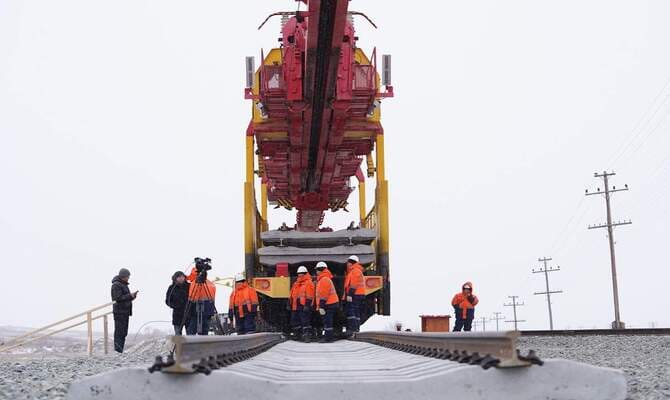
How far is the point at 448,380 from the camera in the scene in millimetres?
4016

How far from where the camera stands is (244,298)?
496 inches

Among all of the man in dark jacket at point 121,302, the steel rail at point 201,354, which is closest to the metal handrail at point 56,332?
the man in dark jacket at point 121,302

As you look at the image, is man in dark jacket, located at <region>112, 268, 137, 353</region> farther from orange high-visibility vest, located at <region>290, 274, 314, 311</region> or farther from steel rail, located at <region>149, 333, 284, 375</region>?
steel rail, located at <region>149, 333, 284, 375</region>

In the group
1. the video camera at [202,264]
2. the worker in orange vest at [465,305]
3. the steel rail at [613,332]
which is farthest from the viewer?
the steel rail at [613,332]

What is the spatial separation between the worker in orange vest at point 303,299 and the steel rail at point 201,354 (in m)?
5.45

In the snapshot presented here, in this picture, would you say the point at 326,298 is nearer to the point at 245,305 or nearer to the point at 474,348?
the point at 245,305

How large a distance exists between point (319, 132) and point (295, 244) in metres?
1.94

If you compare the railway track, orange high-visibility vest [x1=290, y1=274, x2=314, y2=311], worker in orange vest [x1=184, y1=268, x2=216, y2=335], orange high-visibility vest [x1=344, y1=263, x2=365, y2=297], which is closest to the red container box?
orange high-visibility vest [x1=290, y1=274, x2=314, y2=311]

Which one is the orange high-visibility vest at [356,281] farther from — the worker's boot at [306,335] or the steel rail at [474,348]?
the steel rail at [474,348]

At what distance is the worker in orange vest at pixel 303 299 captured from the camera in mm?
12266

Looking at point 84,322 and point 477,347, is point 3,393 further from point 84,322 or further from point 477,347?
point 84,322

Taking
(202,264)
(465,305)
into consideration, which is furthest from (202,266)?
(465,305)

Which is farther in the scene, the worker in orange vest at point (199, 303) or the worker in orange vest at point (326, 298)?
the worker in orange vest at point (326, 298)

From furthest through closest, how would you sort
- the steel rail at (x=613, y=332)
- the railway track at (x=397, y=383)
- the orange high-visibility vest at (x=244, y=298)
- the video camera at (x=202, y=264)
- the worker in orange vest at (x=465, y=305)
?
the steel rail at (x=613, y=332)
the worker in orange vest at (x=465, y=305)
the orange high-visibility vest at (x=244, y=298)
the video camera at (x=202, y=264)
the railway track at (x=397, y=383)
